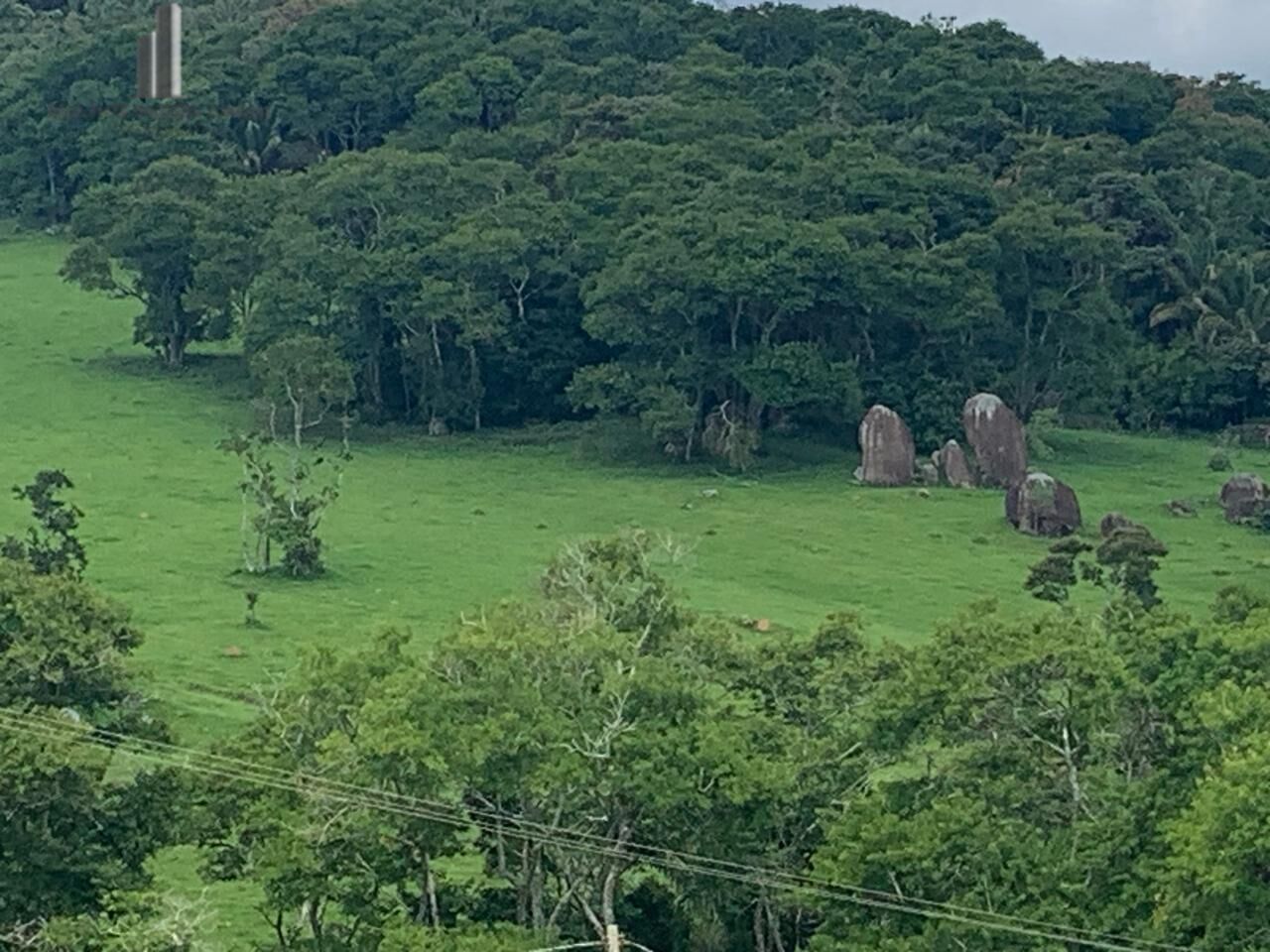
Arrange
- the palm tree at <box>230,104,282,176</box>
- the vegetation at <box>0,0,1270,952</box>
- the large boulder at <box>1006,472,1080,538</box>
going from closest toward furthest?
the vegetation at <box>0,0,1270,952</box>, the large boulder at <box>1006,472,1080,538</box>, the palm tree at <box>230,104,282,176</box>

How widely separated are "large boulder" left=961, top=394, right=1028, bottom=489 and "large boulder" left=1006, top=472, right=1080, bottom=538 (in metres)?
4.59

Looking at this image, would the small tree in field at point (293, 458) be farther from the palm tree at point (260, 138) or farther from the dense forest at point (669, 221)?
the palm tree at point (260, 138)

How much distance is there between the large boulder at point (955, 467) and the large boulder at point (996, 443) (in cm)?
31

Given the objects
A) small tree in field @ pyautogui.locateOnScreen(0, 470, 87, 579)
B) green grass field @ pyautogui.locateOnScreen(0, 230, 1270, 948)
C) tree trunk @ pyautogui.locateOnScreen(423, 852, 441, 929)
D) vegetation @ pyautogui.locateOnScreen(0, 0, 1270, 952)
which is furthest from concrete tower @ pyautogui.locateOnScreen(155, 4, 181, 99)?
small tree in field @ pyautogui.locateOnScreen(0, 470, 87, 579)

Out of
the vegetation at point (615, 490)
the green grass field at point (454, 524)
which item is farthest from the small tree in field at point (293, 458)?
the green grass field at point (454, 524)

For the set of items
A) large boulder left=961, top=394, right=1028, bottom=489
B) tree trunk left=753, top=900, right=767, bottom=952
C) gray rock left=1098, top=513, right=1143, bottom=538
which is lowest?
tree trunk left=753, top=900, right=767, bottom=952

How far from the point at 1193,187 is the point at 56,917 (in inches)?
2017

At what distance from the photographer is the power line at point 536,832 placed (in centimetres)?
2503

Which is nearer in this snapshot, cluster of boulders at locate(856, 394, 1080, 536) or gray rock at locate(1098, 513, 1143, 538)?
gray rock at locate(1098, 513, 1143, 538)

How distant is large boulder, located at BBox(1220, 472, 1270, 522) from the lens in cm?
5284

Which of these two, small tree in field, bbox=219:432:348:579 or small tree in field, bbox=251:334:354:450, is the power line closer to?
small tree in field, bbox=219:432:348:579

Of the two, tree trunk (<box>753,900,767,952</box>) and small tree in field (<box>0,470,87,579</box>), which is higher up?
small tree in field (<box>0,470,87,579</box>)

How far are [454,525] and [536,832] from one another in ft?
79.5

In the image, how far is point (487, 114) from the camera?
251 ft
